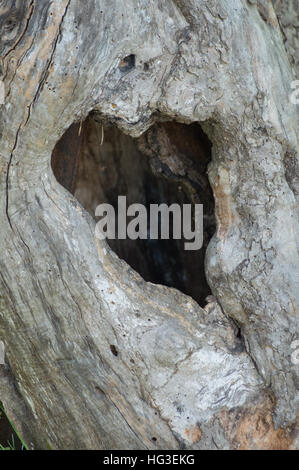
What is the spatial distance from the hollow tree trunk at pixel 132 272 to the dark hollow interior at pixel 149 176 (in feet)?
0.85

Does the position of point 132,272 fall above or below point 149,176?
below

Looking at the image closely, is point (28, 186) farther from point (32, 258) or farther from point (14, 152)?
point (32, 258)

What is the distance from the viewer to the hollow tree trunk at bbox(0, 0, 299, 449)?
168cm

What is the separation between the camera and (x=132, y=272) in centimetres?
194

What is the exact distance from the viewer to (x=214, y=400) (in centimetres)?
190

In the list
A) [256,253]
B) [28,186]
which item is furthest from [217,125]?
[28,186]

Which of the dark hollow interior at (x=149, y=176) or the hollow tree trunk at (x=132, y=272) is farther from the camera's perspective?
the dark hollow interior at (x=149, y=176)

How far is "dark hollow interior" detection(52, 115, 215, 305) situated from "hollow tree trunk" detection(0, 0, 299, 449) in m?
0.26

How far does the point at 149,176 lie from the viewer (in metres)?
2.76

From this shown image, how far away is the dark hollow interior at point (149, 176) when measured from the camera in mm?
2223

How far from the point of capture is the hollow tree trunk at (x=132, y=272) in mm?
1684

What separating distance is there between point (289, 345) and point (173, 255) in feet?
3.23

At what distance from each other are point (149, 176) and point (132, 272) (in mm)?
928

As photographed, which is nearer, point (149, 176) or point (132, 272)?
point (132, 272)
